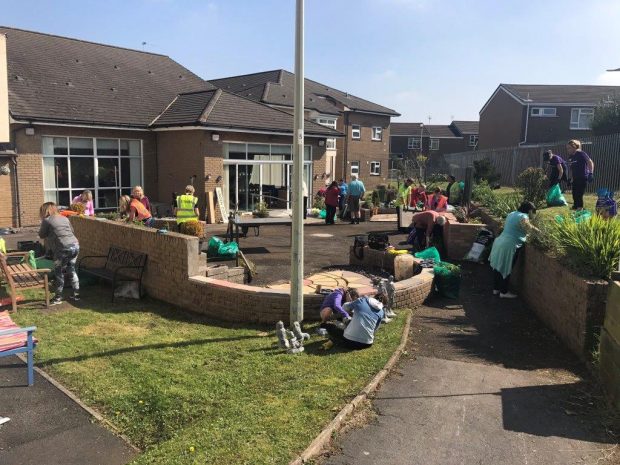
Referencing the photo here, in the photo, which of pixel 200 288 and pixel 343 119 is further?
pixel 343 119

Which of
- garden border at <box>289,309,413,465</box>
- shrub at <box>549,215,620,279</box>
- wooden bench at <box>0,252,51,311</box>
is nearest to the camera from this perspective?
garden border at <box>289,309,413,465</box>

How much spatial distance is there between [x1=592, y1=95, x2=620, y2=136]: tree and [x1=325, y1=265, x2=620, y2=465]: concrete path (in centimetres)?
3244

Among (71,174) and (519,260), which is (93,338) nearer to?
(519,260)

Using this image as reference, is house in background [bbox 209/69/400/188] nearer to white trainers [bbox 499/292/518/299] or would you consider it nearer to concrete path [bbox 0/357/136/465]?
white trainers [bbox 499/292/518/299]

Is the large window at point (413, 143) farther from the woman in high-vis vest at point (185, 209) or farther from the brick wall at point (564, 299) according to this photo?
the brick wall at point (564, 299)

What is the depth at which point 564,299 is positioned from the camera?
6.78 m

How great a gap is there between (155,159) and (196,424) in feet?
58.6

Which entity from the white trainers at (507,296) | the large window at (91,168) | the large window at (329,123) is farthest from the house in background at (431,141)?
the white trainers at (507,296)

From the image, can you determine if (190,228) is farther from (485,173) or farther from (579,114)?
(579,114)

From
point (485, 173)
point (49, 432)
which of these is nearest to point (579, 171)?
point (485, 173)

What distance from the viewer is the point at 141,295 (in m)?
9.36

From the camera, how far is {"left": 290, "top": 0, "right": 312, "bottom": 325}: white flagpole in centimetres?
641

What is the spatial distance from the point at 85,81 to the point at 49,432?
19.5m

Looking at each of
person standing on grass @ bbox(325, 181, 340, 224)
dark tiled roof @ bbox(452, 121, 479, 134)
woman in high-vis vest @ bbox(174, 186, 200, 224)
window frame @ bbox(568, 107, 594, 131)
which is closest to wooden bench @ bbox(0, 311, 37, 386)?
woman in high-vis vest @ bbox(174, 186, 200, 224)
